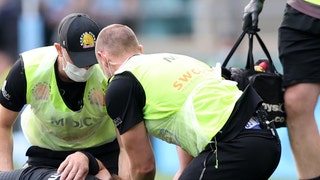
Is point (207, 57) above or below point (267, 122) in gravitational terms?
below

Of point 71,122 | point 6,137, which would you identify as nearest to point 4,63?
point 6,137

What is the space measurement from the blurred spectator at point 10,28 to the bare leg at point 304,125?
8290mm

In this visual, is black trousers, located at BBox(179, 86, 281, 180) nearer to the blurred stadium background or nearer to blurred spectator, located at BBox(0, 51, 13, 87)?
the blurred stadium background

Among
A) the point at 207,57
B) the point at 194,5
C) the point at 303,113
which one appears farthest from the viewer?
the point at 194,5

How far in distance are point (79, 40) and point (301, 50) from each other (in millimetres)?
1352

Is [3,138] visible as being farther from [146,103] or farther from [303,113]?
[303,113]

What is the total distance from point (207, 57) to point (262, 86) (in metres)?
7.34

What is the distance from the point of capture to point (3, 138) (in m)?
6.49

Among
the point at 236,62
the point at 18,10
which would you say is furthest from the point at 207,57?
the point at 18,10

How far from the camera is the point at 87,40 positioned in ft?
20.1

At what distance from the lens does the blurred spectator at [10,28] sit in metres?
13.9

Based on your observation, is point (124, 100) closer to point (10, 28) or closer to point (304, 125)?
point (304, 125)

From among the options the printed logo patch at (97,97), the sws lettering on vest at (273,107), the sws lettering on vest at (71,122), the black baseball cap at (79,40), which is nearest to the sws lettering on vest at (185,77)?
the sws lettering on vest at (273,107)

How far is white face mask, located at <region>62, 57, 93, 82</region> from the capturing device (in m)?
6.19
